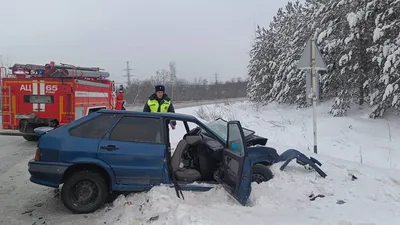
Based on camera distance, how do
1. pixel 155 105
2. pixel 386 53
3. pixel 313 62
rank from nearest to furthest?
pixel 155 105 → pixel 313 62 → pixel 386 53

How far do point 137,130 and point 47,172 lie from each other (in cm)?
140

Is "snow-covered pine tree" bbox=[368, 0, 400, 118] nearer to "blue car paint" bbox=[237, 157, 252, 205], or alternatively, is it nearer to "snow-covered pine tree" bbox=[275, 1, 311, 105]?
"snow-covered pine tree" bbox=[275, 1, 311, 105]

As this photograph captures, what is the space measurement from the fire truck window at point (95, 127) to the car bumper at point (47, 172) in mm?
520

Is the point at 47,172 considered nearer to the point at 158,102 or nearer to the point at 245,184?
the point at 245,184

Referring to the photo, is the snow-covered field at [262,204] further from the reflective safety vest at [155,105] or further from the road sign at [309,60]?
the reflective safety vest at [155,105]

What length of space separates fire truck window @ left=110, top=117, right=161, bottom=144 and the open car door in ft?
3.52

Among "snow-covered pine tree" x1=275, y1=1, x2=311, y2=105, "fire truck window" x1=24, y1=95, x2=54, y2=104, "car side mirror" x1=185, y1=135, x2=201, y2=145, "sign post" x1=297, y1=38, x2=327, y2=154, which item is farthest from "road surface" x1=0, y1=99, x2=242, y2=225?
"snow-covered pine tree" x1=275, y1=1, x2=311, y2=105

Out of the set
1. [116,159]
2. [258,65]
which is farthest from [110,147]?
[258,65]

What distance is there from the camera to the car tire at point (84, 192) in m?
5.02

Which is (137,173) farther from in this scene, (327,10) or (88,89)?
(327,10)

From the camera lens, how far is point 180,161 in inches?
211

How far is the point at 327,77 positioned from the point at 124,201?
49.0 ft

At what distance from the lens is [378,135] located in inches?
429

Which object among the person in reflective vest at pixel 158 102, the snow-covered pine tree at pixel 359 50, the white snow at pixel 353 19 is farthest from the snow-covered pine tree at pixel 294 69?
the person in reflective vest at pixel 158 102
